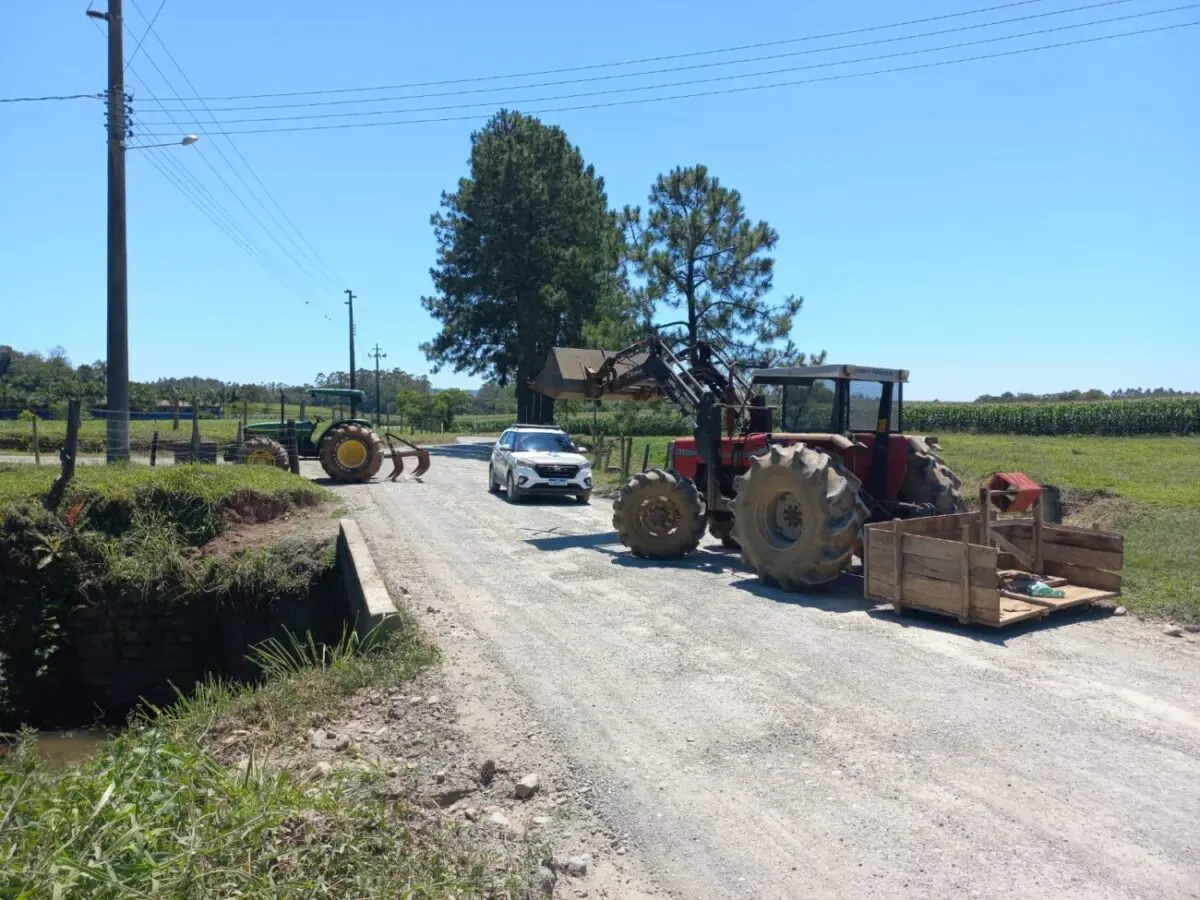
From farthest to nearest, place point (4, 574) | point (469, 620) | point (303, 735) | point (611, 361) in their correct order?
point (611, 361), point (4, 574), point (469, 620), point (303, 735)

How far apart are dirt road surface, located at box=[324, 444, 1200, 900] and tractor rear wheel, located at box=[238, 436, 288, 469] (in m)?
12.6

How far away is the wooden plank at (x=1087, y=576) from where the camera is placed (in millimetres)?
8633

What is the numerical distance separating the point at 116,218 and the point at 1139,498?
18047 mm

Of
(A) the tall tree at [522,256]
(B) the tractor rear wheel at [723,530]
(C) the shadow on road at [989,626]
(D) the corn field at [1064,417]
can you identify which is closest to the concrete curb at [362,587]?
(C) the shadow on road at [989,626]

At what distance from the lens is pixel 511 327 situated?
38656mm

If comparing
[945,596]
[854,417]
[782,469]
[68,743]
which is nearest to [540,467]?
[854,417]

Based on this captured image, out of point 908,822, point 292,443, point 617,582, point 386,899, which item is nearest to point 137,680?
point 617,582

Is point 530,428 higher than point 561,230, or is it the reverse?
point 561,230

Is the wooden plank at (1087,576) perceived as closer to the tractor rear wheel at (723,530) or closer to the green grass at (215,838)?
the tractor rear wheel at (723,530)

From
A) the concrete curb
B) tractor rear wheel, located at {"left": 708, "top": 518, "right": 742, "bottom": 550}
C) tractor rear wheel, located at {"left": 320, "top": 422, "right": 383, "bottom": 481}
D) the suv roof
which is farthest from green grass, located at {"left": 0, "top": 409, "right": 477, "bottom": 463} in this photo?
the suv roof

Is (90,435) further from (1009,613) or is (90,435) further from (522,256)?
(1009,613)

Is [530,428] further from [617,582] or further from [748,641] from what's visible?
[748,641]

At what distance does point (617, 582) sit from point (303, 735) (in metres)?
4.78

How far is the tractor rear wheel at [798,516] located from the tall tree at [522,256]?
26750 millimetres
